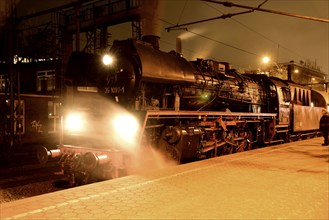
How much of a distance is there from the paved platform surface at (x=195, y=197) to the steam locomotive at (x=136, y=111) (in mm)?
891

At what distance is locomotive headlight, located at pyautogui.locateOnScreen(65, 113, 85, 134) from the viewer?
821 centimetres

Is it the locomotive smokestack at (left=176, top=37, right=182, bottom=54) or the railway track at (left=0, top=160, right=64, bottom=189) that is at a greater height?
the locomotive smokestack at (left=176, top=37, right=182, bottom=54)

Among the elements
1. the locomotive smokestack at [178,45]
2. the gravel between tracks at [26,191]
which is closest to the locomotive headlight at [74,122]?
the gravel between tracks at [26,191]

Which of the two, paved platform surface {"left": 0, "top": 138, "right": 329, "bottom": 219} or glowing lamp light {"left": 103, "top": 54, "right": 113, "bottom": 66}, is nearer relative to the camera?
paved platform surface {"left": 0, "top": 138, "right": 329, "bottom": 219}

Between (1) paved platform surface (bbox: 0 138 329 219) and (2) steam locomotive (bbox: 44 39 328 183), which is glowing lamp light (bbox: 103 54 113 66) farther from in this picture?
(1) paved platform surface (bbox: 0 138 329 219)

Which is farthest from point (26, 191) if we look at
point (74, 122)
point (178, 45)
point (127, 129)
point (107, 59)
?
point (178, 45)

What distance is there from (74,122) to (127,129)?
174 cm

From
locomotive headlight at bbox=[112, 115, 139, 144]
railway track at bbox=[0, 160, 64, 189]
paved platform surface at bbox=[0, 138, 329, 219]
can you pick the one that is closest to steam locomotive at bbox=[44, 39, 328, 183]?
locomotive headlight at bbox=[112, 115, 139, 144]

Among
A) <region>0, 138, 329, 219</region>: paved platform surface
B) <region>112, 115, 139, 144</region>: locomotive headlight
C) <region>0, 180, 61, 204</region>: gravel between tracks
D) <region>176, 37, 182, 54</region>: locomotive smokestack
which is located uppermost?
<region>176, 37, 182, 54</region>: locomotive smokestack

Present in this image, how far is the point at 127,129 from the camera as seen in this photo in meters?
7.36

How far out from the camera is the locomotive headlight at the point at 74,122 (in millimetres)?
8211

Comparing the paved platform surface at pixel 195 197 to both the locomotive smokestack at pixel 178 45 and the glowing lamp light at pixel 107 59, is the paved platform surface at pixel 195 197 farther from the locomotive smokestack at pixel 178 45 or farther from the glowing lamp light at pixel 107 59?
the locomotive smokestack at pixel 178 45

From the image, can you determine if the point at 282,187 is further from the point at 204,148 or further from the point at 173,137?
the point at 204,148

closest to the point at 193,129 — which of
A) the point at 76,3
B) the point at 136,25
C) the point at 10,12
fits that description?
the point at 76,3
